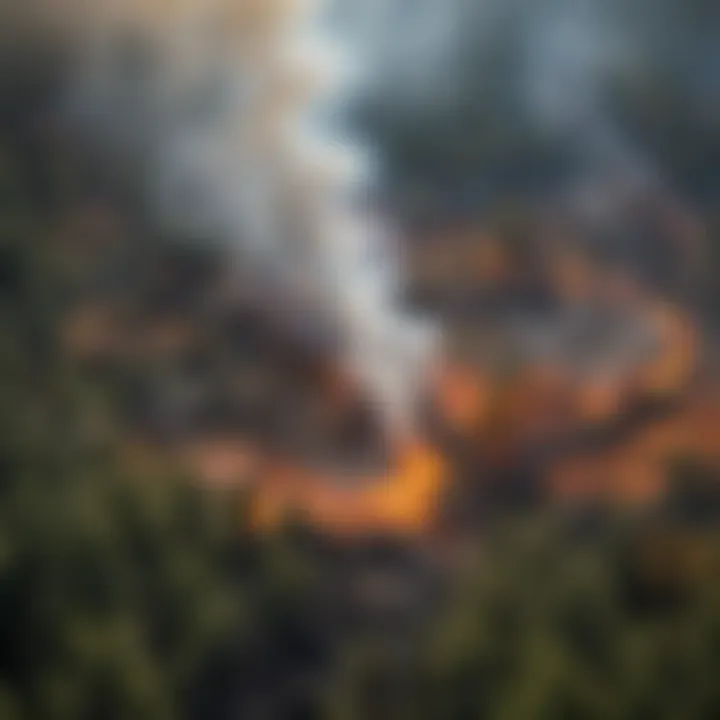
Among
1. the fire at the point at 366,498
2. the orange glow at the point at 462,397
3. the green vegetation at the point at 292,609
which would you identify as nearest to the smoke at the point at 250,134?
the orange glow at the point at 462,397

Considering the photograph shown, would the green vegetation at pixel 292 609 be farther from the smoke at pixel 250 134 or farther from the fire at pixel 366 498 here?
the smoke at pixel 250 134

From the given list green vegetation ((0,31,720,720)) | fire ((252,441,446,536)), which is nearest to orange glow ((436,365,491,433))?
fire ((252,441,446,536))

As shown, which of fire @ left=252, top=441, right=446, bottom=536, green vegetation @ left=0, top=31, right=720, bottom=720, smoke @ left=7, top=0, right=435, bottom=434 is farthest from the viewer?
smoke @ left=7, top=0, right=435, bottom=434

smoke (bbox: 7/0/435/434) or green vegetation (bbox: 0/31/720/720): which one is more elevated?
smoke (bbox: 7/0/435/434)

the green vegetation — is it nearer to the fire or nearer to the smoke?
the fire

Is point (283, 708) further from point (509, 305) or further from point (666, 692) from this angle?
point (509, 305)

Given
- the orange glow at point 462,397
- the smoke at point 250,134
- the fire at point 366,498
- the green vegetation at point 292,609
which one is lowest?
the green vegetation at point 292,609

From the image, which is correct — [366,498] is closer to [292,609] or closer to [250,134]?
[292,609]

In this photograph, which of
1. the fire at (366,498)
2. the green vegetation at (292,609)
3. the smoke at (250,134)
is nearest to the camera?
the green vegetation at (292,609)
